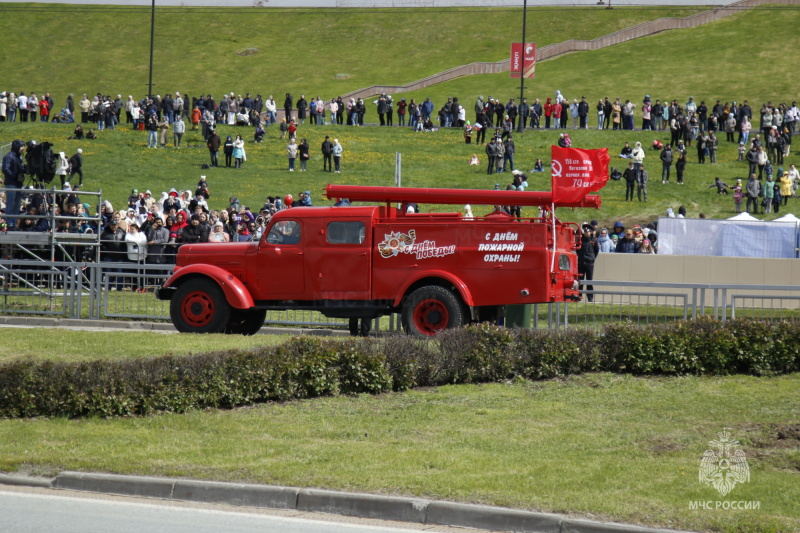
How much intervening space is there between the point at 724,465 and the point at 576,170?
8.91 m

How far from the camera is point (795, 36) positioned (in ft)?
258

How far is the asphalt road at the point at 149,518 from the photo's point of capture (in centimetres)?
807

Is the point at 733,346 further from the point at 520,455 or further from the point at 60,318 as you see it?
the point at 60,318

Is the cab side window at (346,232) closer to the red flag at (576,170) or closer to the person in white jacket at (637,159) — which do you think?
the red flag at (576,170)

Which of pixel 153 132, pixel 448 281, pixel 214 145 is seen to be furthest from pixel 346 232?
pixel 153 132

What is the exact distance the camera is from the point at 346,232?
59.4ft

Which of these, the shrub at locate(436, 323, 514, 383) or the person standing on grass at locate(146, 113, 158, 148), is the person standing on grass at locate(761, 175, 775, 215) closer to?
the person standing on grass at locate(146, 113, 158, 148)

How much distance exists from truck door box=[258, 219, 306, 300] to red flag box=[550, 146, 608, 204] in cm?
448

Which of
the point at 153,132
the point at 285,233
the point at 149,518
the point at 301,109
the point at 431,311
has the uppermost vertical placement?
the point at 301,109

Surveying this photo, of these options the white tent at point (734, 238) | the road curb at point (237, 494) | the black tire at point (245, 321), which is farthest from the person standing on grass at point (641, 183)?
the road curb at point (237, 494)

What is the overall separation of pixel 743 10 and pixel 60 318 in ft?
250

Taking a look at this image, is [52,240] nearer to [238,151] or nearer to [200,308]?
[200,308]

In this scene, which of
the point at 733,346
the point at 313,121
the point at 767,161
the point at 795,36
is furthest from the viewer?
the point at 795,36

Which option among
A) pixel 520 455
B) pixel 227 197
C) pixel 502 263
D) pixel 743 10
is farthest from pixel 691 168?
pixel 743 10
